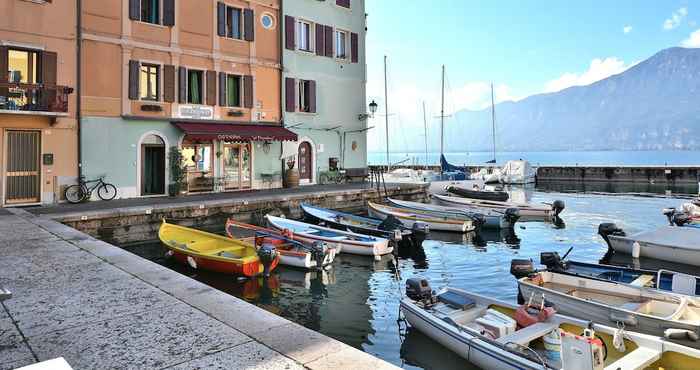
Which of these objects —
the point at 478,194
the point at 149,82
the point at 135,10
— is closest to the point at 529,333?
the point at 149,82

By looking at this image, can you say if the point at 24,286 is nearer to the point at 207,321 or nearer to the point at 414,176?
the point at 207,321

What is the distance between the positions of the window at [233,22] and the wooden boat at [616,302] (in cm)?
2014

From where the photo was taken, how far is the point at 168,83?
22.0 m

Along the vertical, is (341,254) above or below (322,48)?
below

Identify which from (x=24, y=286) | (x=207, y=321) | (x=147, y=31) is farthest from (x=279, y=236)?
(x=147, y=31)

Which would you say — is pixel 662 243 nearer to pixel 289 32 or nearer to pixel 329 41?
pixel 289 32

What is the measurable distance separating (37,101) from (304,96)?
14.1 m

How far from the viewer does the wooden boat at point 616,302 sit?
7.78 m

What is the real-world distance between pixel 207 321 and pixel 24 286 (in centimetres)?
353

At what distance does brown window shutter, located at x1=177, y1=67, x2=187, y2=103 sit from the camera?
2244 centimetres

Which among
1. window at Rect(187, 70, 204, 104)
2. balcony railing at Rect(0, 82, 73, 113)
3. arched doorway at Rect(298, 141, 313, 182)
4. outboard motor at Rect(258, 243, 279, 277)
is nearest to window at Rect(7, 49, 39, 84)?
balcony railing at Rect(0, 82, 73, 113)

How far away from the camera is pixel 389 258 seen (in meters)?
15.2

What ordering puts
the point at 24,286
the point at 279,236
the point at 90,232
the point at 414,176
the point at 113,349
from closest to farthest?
1. the point at 113,349
2. the point at 24,286
3. the point at 279,236
4. the point at 90,232
5. the point at 414,176

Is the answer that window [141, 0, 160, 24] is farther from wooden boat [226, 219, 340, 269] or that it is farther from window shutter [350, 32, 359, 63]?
wooden boat [226, 219, 340, 269]
